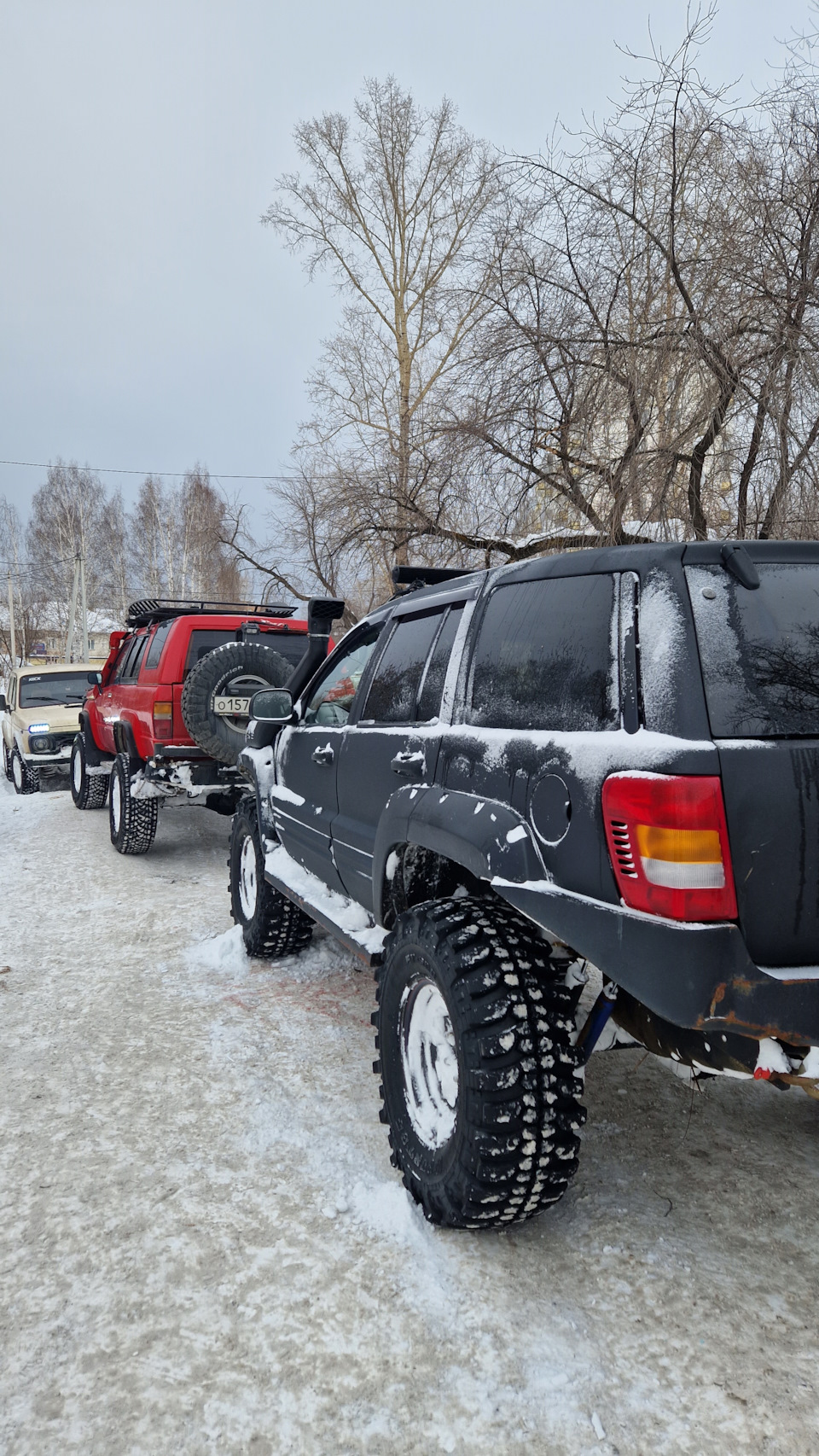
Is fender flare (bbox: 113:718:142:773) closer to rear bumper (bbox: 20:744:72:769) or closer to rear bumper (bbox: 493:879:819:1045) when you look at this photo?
rear bumper (bbox: 20:744:72:769)

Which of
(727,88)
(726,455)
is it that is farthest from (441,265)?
(726,455)

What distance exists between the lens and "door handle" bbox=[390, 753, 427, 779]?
293cm

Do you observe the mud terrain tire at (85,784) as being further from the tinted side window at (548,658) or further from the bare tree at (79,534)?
the bare tree at (79,534)

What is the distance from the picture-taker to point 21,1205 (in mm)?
2627

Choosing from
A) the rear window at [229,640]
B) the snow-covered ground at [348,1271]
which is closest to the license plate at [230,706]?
the rear window at [229,640]

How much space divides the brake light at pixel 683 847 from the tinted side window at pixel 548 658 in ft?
0.95

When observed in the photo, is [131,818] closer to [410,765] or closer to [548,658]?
[410,765]

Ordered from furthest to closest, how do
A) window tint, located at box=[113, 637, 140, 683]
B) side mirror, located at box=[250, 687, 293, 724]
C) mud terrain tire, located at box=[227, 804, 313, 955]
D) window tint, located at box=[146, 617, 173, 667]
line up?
window tint, located at box=[113, 637, 140, 683] < window tint, located at box=[146, 617, 173, 667] < mud terrain tire, located at box=[227, 804, 313, 955] < side mirror, located at box=[250, 687, 293, 724]

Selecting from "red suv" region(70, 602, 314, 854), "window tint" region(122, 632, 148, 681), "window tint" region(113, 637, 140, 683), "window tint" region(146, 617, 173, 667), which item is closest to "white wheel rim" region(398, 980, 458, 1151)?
"red suv" region(70, 602, 314, 854)

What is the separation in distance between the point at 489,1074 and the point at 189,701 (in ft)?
15.3

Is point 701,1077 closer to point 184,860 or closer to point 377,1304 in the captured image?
point 377,1304

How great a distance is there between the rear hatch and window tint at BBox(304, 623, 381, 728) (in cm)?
196

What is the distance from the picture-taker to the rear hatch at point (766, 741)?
1887 mm

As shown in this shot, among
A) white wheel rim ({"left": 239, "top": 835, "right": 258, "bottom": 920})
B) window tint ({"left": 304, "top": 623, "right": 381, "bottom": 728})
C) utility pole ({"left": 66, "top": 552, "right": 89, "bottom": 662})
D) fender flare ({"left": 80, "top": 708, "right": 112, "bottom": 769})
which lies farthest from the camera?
utility pole ({"left": 66, "top": 552, "right": 89, "bottom": 662})
